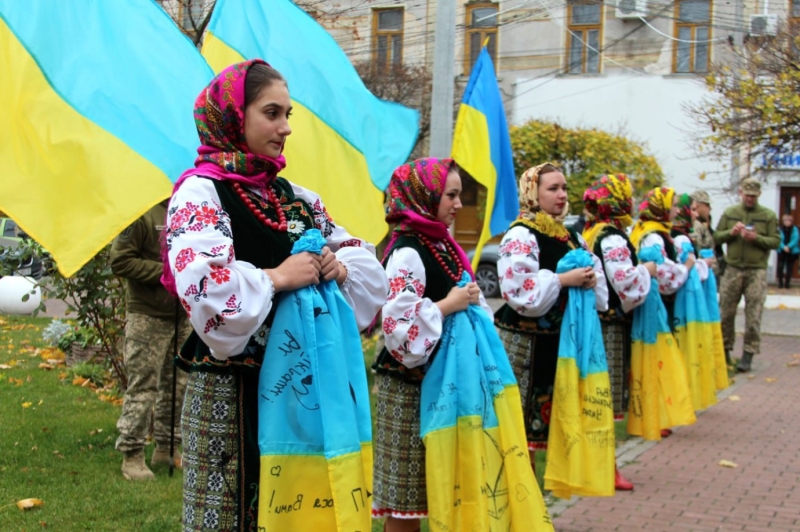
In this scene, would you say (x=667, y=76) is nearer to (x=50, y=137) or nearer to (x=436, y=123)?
(x=436, y=123)

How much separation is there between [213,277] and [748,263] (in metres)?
10.3

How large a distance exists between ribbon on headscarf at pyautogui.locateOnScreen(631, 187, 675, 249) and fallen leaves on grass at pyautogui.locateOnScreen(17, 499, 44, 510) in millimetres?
5103

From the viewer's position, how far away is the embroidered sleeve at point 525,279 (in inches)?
220

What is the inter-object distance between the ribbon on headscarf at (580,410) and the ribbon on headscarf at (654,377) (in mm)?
1482

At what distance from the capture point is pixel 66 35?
15.1ft

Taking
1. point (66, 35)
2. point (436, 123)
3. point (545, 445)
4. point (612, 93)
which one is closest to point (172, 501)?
point (545, 445)

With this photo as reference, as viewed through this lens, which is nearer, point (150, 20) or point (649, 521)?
point (150, 20)

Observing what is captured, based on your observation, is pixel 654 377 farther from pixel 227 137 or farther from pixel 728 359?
pixel 728 359

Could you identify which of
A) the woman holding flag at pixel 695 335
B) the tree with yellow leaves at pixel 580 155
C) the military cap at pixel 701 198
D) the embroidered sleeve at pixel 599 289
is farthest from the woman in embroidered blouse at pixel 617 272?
the tree with yellow leaves at pixel 580 155

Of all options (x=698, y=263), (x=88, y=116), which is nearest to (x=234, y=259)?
(x=88, y=116)

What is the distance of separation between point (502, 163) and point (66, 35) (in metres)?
3.70

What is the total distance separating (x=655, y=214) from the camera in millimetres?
8344

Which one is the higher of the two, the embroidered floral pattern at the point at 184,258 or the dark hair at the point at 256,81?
the dark hair at the point at 256,81

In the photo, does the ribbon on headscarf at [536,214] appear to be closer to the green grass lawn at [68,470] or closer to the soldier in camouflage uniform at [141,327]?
the soldier in camouflage uniform at [141,327]
